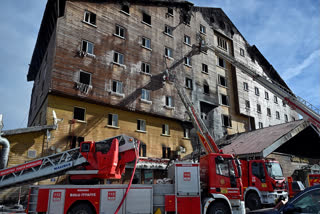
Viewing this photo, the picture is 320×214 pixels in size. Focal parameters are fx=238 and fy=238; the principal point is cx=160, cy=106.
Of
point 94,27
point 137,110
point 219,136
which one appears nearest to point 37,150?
point 137,110

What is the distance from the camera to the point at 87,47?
78.4 ft

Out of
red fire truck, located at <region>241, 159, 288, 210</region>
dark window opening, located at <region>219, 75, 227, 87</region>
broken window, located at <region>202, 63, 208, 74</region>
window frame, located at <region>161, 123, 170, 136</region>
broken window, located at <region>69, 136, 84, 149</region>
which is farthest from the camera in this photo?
dark window opening, located at <region>219, 75, 227, 87</region>

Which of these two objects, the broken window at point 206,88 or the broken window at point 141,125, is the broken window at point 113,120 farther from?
the broken window at point 206,88

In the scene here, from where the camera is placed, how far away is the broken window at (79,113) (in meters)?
21.9

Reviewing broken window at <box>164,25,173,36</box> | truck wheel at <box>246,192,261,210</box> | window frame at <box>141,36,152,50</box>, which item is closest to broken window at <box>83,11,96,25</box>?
window frame at <box>141,36,152,50</box>

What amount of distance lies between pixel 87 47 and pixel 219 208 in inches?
763

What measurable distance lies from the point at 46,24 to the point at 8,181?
68.5ft

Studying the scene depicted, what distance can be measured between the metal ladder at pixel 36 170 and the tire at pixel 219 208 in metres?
6.74

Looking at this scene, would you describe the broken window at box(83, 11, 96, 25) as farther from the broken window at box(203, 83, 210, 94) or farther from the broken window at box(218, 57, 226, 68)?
the broken window at box(218, 57, 226, 68)

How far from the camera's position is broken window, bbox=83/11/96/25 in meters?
24.7

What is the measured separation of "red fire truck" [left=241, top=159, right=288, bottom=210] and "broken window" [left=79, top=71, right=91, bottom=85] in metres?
16.1

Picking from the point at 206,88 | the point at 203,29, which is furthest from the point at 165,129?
the point at 203,29

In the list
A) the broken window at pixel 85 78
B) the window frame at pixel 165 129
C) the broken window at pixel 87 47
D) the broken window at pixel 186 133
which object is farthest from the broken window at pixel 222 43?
the broken window at pixel 85 78

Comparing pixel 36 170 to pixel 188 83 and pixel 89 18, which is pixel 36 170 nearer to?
pixel 89 18
